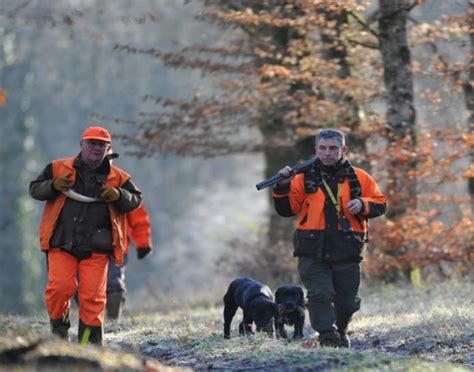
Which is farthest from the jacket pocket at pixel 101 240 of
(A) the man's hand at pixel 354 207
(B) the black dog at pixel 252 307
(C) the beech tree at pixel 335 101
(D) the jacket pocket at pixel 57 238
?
(C) the beech tree at pixel 335 101

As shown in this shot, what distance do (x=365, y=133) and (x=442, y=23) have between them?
2383 millimetres

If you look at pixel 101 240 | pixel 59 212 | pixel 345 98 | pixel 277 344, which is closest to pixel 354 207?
pixel 277 344

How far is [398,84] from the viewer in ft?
59.2

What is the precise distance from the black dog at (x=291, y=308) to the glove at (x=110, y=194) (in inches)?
105

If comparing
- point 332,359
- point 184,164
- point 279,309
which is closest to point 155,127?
point 279,309

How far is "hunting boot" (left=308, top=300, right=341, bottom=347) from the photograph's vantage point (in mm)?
10586

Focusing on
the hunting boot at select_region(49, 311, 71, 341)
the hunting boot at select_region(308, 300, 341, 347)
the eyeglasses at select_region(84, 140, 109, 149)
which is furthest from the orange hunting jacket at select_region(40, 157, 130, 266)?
the hunting boot at select_region(308, 300, 341, 347)

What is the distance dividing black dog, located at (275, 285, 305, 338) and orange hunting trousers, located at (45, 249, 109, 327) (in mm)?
2455

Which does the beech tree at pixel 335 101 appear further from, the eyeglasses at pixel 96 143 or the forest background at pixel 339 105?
the eyeglasses at pixel 96 143

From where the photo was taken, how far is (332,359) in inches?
350

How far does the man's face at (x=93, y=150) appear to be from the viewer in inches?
416

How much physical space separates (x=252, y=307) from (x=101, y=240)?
225 cm

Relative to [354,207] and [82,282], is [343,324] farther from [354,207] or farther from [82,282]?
[82,282]

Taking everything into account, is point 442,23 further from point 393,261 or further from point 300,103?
point 393,261
